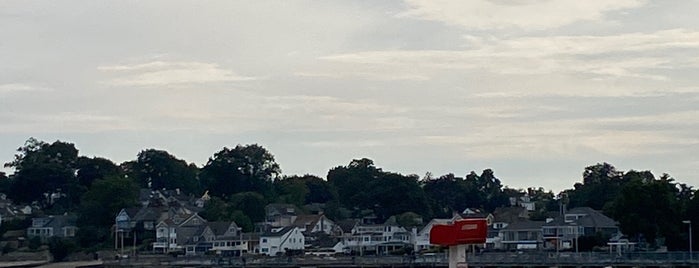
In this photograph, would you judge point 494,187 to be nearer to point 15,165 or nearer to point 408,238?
point 408,238

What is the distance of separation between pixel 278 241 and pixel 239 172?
3433 cm

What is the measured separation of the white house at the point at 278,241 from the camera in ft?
417

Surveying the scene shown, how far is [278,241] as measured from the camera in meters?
128

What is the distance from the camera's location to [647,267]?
85.6 meters

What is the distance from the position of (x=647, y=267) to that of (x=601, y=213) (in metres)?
37.7

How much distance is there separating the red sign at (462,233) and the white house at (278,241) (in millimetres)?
97310

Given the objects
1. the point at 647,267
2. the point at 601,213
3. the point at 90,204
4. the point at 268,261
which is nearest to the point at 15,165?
the point at 90,204

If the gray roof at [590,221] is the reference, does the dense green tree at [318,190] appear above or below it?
above

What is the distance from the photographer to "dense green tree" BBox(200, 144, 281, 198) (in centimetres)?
16075

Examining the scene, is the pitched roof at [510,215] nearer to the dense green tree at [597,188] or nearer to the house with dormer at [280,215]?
the dense green tree at [597,188]

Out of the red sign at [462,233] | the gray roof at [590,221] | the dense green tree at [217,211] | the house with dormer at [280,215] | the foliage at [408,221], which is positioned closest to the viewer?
the red sign at [462,233]

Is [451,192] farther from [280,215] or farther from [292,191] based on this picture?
[280,215]

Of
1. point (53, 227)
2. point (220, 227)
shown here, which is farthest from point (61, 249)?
point (53, 227)

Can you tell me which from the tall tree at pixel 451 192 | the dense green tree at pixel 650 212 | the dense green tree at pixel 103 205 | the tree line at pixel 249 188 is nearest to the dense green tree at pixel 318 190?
the tree line at pixel 249 188
